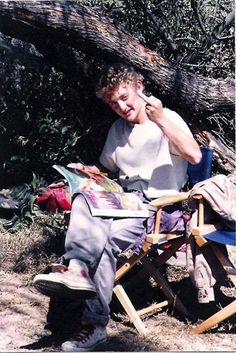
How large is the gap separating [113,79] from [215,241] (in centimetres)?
122

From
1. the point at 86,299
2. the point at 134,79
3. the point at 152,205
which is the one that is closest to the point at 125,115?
the point at 134,79

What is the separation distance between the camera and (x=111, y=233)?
393 centimetres

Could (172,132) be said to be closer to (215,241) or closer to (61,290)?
(215,241)

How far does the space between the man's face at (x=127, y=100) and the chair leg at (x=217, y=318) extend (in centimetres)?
133

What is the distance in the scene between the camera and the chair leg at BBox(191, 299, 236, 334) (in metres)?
4.07

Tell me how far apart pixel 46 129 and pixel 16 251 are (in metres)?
1.01

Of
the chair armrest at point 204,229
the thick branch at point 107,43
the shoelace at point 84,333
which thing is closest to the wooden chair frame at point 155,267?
the chair armrest at point 204,229

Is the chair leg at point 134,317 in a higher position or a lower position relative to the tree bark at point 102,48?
lower

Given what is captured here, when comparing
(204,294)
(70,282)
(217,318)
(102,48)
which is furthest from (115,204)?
(102,48)

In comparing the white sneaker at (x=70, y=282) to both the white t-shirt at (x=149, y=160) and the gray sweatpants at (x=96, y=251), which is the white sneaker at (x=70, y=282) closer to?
the gray sweatpants at (x=96, y=251)

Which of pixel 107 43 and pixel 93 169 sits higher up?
pixel 107 43

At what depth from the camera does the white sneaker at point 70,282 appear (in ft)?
12.0

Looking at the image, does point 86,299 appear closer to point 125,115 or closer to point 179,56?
point 125,115

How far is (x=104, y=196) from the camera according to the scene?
13.5 ft
